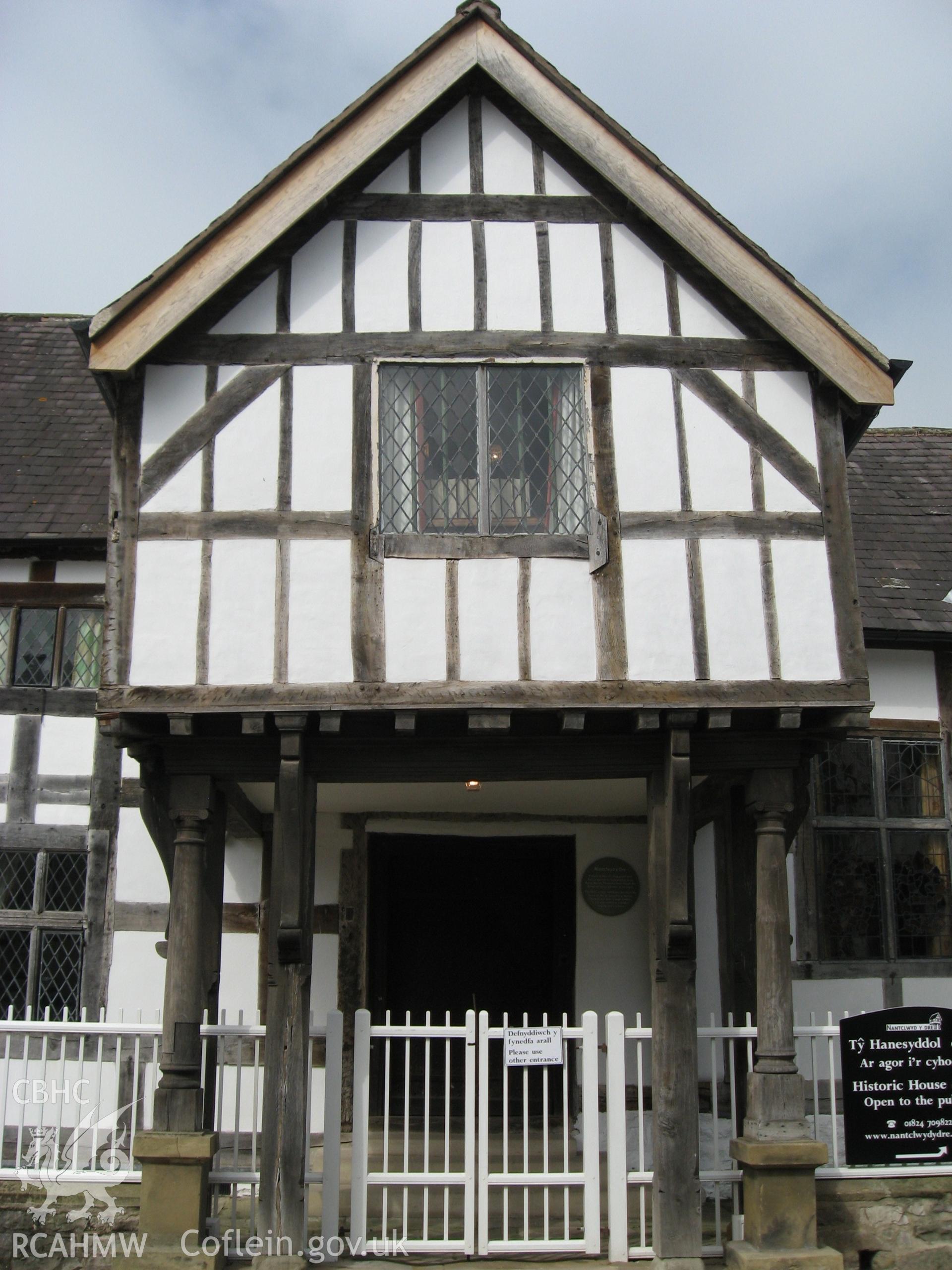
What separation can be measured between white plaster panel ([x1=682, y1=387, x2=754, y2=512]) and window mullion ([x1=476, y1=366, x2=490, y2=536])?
4.11 feet

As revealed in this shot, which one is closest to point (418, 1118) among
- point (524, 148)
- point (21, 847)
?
point (21, 847)

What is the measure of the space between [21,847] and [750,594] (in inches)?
245

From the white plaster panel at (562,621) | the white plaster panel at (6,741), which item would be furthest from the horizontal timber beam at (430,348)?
the white plaster panel at (6,741)

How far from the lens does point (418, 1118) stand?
9.36 m

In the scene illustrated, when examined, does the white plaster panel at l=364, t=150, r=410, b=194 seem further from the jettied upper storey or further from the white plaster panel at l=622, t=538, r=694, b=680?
the white plaster panel at l=622, t=538, r=694, b=680

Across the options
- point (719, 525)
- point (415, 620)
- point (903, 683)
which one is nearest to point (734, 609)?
point (719, 525)

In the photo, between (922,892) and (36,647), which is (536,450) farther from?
(922,892)

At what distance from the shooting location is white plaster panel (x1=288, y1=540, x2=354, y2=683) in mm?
7027

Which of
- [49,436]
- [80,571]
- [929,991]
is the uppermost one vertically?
[49,436]

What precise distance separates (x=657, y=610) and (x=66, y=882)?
18.1 ft

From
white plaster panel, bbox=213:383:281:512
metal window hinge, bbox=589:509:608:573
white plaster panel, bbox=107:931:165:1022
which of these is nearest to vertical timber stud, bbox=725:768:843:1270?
metal window hinge, bbox=589:509:608:573

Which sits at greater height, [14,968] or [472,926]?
[472,926]

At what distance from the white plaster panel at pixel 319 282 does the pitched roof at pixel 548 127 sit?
28cm

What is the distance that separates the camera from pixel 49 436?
11.4 m
